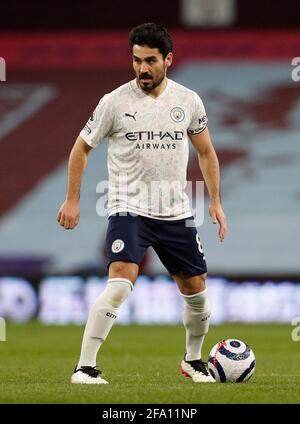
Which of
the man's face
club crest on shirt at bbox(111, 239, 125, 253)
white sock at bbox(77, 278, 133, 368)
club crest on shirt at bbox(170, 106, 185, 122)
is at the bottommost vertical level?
white sock at bbox(77, 278, 133, 368)

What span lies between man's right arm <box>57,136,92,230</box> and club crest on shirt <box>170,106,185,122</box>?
1.86 feet

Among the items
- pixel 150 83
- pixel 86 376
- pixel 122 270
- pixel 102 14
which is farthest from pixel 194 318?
pixel 102 14

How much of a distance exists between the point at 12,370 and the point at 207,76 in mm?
12780

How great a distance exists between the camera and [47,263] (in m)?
19.8

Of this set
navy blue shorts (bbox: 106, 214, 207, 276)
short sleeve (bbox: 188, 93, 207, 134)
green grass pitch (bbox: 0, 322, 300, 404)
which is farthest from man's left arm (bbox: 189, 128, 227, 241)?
green grass pitch (bbox: 0, 322, 300, 404)

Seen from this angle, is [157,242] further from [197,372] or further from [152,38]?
[152,38]

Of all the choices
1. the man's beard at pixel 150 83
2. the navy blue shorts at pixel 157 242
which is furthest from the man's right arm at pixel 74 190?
the man's beard at pixel 150 83

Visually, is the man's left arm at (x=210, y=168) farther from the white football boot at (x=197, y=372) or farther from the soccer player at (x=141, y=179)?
the white football boot at (x=197, y=372)

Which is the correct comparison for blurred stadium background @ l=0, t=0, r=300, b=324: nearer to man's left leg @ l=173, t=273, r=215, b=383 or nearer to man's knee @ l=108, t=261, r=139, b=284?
man's left leg @ l=173, t=273, r=215, b=383

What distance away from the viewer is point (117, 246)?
276 inches

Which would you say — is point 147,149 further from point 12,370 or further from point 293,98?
point 293,98

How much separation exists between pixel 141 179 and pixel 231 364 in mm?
1305

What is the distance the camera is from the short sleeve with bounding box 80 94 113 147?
7141mm

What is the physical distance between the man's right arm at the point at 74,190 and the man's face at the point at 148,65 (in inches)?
21.4
